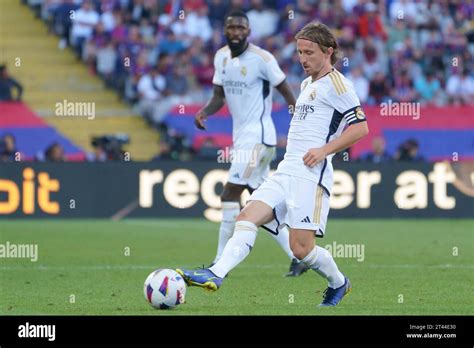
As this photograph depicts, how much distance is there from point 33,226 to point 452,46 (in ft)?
36.9

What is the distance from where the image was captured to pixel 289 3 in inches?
1062

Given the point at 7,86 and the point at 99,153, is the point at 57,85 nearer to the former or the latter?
the point at 7,86

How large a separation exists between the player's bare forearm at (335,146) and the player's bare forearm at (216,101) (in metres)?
3.49

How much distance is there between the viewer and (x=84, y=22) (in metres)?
26.3

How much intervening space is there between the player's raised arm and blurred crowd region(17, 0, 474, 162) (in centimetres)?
1095

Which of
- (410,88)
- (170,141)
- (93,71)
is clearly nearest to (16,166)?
(170,141)

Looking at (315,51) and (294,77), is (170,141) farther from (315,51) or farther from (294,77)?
(315,51)

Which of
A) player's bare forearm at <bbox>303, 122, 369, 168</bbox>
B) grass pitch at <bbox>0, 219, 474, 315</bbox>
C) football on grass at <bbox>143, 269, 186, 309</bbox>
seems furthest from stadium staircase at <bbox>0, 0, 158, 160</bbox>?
player's bare forearm at <bbox>303, 122, 369, 168</bbox>

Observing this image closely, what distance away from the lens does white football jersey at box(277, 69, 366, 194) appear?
978cm

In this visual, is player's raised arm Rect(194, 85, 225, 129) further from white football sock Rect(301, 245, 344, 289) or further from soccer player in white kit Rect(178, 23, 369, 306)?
white football sock Rect(301, 245, 344, 289)

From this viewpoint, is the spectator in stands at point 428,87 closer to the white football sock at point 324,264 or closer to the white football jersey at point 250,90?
the white football jersey at point 250,90

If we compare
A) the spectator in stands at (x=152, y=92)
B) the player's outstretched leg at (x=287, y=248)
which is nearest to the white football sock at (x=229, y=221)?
the player's outstretched leg at (x=287, y=248)

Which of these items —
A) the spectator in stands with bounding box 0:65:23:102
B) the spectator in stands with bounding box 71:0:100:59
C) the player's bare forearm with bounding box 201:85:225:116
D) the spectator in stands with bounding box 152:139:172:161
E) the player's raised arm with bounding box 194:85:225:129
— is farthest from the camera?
the spectator in stands with bounding box 71:0:100:59

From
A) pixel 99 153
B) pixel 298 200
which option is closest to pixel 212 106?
pixel 298 200
